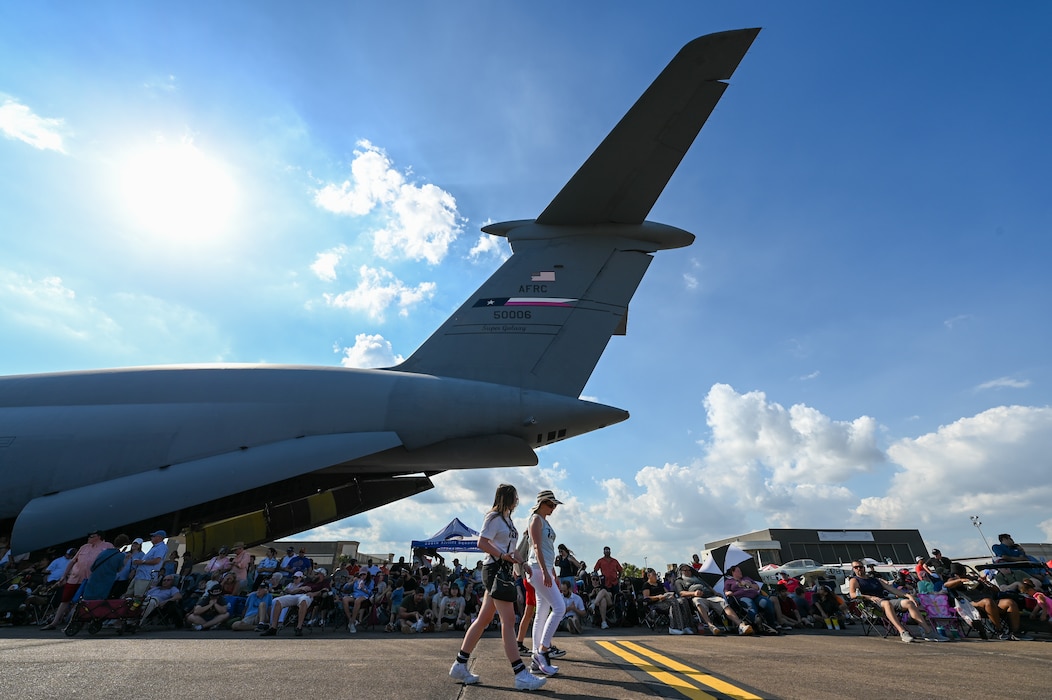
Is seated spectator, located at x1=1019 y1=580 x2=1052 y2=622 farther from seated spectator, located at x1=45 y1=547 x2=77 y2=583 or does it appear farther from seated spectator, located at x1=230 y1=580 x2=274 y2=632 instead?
seated spectator, located at x1=45 y1=547 x2=77 y2=583

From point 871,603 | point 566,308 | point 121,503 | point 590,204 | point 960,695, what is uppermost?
point 590,204

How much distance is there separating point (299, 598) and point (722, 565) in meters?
6.76

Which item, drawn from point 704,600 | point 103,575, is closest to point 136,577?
point 103,575

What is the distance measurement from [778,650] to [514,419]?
188 inches

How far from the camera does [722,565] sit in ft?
29.8

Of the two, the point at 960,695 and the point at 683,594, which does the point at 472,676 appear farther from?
the point at 683,594

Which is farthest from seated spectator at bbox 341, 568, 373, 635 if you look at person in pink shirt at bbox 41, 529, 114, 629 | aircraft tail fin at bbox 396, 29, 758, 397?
aircraft tail fin at bbox 396, 29, 758, 397

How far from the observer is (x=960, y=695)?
2.99 meters

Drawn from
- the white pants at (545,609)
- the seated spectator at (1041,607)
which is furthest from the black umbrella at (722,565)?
the white pants at (545,609)

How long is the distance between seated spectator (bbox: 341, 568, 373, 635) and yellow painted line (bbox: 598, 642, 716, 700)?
4330mm

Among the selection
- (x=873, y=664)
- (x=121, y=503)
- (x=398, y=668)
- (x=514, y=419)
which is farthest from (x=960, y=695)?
(x=121, y=503)

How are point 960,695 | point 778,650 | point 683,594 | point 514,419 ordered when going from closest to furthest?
point 960,695 < point 778,650 < point 683,594 < point 514,419

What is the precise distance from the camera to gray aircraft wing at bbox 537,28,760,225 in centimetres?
748

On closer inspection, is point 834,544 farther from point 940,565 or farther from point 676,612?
point 676,612
